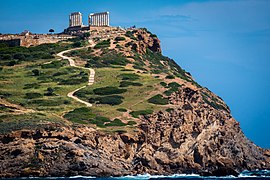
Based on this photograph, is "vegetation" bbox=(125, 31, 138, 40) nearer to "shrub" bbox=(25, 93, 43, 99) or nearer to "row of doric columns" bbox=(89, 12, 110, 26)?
"row of doric columns" bbox=(89, 12, 110, 26)

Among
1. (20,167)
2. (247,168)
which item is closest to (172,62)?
(247,168)

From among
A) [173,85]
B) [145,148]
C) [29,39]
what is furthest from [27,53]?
[145,148]

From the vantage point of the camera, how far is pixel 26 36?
16525 centimetres

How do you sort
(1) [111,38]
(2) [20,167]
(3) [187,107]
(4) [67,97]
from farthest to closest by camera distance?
Answer: 1. (1) [111,38]
2. (4) [67,97]
3. (3) [187,107]
4. (2) [20,167]

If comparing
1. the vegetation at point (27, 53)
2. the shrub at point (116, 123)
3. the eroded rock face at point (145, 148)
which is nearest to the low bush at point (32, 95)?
the shrub at point (116, 123)

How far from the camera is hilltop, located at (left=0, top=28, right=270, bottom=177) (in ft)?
313

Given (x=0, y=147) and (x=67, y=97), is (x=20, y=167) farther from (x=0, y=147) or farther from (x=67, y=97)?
(x=67, y=97)

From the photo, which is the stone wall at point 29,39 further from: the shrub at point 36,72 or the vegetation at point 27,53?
the shrub at point 36,72

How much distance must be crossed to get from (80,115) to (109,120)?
4366 mm

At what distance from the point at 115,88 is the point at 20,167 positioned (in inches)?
1473

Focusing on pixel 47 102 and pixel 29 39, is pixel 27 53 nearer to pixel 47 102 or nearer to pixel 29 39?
pixel 29 39

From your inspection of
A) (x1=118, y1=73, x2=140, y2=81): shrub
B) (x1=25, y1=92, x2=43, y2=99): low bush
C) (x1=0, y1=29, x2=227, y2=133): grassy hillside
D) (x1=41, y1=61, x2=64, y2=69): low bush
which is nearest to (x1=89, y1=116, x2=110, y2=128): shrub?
(x1=0, y1=29, x2=227, y2=133): grassy hillside

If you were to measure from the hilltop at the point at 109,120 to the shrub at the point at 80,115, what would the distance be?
0.49ft

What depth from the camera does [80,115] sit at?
111 metres
